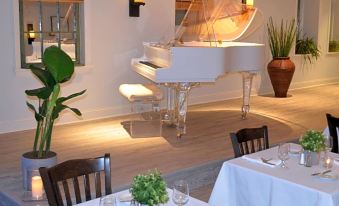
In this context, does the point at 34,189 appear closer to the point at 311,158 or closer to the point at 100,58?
the point at 311,158

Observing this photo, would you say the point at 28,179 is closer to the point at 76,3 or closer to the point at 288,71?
the point at 76,3

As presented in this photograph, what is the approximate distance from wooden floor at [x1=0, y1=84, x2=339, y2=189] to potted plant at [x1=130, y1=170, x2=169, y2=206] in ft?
7.21

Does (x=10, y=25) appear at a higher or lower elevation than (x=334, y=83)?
higher

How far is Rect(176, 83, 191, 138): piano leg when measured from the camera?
19.1 ft

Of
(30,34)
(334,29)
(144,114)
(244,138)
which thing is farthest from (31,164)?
(334,29)

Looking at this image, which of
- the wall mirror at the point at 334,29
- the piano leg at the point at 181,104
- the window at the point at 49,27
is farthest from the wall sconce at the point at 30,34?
the wall mirror at the point at 334,29

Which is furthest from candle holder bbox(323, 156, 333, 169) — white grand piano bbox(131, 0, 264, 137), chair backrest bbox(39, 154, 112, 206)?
white grand piano bbox(131, 0, 264, 137)

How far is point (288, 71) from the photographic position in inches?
359

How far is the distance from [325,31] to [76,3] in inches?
257

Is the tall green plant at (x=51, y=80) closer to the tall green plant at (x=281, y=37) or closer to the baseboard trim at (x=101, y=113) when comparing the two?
the baseboard trim at (x=101, y=113)

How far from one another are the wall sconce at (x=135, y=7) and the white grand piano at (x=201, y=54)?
51 cm

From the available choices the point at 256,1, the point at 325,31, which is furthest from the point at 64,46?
the point at 325,31

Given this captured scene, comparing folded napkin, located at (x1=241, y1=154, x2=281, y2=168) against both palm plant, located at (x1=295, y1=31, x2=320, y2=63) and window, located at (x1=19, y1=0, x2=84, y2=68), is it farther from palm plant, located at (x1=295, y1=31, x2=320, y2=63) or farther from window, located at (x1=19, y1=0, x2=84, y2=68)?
palm plant, located at (x1=295, y1=31, x2=320, y2=63)

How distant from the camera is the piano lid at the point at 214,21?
657 cm
